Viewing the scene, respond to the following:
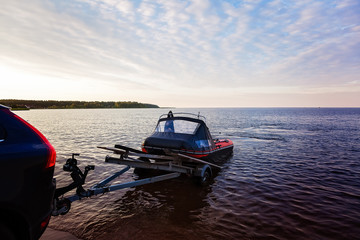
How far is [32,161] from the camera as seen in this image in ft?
9.04

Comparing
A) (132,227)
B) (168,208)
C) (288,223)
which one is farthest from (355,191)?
(132,227)

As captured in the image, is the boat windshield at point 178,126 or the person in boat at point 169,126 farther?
the person in boat at point 169,126

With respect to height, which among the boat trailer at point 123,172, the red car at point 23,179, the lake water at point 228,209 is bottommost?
the lake water at point 228,209

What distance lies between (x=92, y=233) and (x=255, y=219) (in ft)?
14.3

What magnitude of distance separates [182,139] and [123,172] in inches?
125

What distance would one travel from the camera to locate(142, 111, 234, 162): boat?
8.77 m

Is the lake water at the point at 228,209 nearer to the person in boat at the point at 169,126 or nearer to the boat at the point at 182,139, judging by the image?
the boat at the point at 182,139

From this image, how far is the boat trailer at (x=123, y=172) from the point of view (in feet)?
13.3

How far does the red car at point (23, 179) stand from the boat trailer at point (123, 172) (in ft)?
3.19

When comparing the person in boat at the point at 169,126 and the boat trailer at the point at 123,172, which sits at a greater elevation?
the person in boat at the point at 169,126

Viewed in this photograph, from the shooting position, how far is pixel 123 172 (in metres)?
6.71

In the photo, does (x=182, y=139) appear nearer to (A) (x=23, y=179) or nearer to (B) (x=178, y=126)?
(B) (x=178, y=126)

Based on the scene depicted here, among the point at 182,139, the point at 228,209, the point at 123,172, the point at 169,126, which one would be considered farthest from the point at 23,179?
the point at 169,126

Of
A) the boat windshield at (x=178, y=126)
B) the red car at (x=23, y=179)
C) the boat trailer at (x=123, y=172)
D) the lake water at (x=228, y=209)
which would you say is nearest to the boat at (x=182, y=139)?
the boat windshield at (x=178, y=126)
